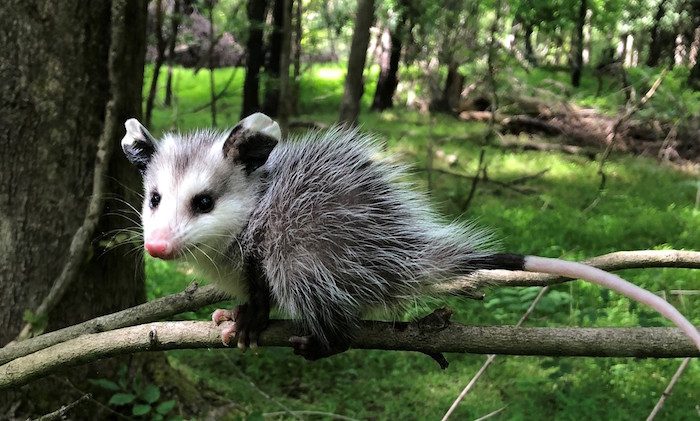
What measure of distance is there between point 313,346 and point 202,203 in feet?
1.70

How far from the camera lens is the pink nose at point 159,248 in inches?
61.3

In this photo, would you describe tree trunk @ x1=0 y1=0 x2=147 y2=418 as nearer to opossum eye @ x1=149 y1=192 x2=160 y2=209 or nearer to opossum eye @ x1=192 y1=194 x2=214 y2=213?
opossum eye @ x1=149 y1=192 x2=160 y2=209

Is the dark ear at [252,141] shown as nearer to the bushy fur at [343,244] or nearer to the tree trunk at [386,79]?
the bushy fur at [343,244]

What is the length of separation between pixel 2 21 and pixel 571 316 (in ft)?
10.9

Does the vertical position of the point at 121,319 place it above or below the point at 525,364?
above

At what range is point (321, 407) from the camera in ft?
11.1

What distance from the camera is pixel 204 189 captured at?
66.7 inches

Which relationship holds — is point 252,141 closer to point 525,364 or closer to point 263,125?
point 263,125

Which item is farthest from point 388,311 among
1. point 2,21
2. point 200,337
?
point 2,21

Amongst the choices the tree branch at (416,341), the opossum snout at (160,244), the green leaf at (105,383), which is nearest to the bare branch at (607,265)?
the tree branch at (416,341)

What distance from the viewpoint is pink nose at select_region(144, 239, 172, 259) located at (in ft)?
5.11

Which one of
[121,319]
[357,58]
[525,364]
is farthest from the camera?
[525,364]

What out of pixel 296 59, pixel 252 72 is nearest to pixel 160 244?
pixel 252 72

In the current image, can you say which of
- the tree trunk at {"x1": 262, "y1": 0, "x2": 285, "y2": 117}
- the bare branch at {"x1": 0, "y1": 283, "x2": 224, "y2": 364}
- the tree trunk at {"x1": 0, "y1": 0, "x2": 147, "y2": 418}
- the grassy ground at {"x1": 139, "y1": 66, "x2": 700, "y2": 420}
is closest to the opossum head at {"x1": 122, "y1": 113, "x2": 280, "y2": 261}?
the bare branch at {"x1": 0, "y1": 283, "x2": 224, "y2": 364}
